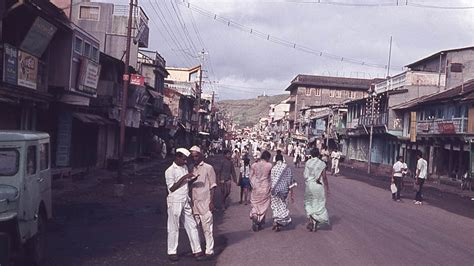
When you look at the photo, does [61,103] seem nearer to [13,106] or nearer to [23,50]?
[13,106]

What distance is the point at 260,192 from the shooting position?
13.4 metres

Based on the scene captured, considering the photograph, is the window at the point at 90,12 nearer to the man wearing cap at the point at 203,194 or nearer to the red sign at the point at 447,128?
the red sign at the point at 447,128

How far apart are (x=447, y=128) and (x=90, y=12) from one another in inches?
998

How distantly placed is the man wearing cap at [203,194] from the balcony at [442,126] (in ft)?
99.6

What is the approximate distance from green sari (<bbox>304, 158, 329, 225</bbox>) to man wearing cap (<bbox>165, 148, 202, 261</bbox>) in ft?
14.9

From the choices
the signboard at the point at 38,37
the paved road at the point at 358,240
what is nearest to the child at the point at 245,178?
the paved road at the point at 358,240

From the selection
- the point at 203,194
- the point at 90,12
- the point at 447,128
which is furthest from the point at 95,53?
the point at 447,128

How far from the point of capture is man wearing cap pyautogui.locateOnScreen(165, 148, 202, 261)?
9.38 m

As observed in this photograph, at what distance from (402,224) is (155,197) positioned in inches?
337

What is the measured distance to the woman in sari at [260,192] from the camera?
13359 millimetres

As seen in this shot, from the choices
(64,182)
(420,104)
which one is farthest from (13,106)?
(420,104)

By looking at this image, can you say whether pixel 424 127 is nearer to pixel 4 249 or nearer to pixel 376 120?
pixel 376 120

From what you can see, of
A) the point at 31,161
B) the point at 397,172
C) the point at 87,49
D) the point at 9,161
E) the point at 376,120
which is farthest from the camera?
the point at 376,120

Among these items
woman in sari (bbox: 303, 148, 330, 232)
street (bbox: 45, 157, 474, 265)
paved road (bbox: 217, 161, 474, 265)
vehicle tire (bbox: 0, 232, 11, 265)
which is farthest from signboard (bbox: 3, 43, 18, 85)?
vehicle tire (bbox: 0, 232, 11, 265)
